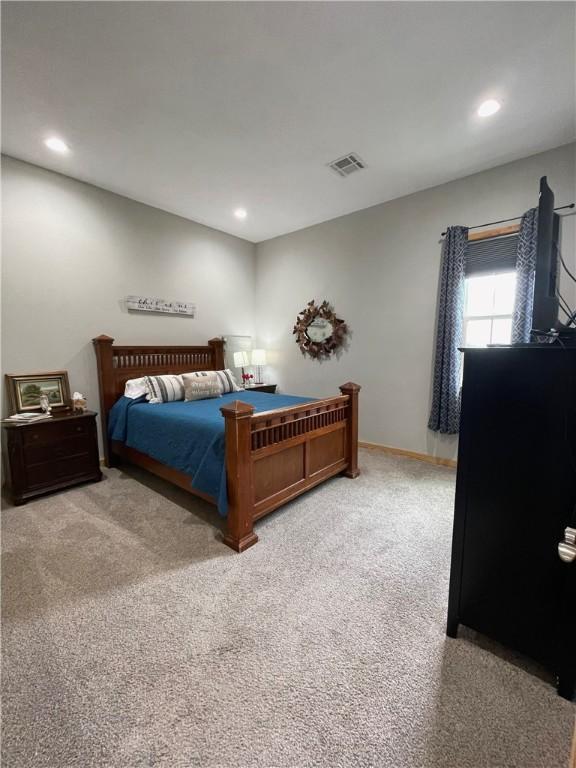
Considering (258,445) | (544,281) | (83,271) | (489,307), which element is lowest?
(258,445)

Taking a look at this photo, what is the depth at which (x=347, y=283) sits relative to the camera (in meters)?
4.09

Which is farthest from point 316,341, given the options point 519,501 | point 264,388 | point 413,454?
point 519,501

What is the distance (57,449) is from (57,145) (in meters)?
2.56

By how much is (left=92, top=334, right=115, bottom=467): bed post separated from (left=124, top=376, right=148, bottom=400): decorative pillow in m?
0.19

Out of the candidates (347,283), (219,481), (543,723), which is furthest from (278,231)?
(543,723)

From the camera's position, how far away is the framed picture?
9.11 ft

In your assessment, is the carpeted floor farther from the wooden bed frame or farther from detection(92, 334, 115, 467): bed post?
detection(92, 334, 115, 467): bed post

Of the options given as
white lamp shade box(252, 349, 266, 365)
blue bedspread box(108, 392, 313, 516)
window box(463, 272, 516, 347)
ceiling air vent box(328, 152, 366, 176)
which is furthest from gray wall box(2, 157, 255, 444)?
window box(463, 272, 516, 347)

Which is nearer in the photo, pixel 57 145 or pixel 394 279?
pixel 57 145

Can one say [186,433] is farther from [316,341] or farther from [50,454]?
[316,341]

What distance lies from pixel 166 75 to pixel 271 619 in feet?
10.3

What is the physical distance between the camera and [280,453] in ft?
7.62

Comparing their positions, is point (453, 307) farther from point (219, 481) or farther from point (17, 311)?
point (17, 311)

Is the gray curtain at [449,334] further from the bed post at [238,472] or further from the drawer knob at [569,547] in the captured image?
the drawer knob at [569,547]
